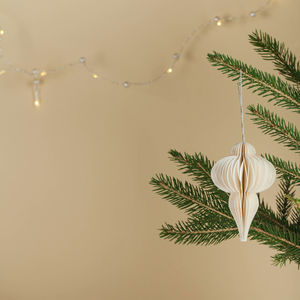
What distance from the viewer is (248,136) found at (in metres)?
1.29

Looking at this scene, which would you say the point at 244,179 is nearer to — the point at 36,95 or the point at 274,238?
the point at 274,238

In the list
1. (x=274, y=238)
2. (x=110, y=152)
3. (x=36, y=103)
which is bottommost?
(x=274, y=238)

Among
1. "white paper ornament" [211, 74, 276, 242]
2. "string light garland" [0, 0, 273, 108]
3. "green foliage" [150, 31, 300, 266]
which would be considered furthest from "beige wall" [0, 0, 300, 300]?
"white paper ornament" [211, 74, 276, 242]

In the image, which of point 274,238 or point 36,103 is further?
point 36,103

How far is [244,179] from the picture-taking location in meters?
0.55

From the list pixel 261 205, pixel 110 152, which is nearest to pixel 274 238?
pixel 261 205

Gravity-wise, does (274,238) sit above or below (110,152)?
below

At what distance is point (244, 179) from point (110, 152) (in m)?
0.83

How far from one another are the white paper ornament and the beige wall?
755 millimetres

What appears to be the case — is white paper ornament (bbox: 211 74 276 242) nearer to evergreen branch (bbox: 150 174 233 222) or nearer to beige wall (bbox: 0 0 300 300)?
evergreen branch (bbox: 150 174 233 222)

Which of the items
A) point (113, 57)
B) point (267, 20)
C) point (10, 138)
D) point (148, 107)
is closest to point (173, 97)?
point (148, 107)

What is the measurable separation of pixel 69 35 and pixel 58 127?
0.29 m

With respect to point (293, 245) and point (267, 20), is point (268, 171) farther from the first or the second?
point (267, 20)

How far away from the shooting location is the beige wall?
4.32 ft
